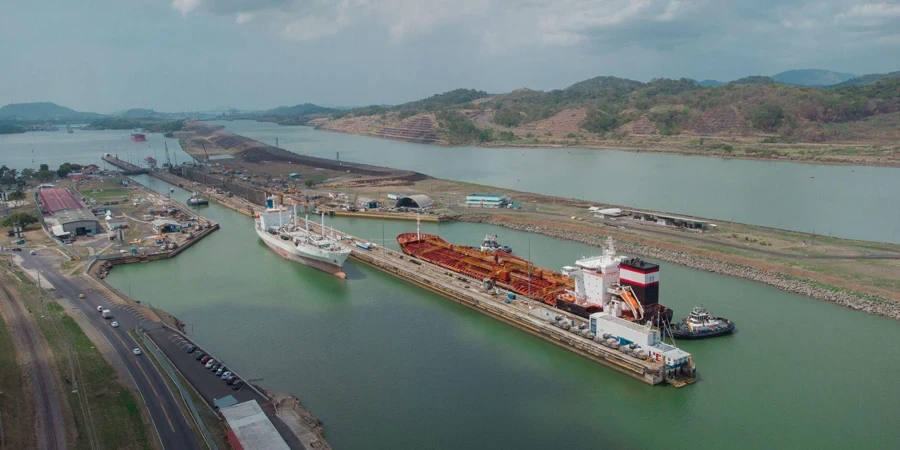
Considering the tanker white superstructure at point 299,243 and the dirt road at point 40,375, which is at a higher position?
the tanker white superstructure at point 299,243

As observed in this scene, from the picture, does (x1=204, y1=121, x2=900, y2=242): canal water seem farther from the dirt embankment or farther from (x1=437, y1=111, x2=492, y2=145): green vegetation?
(x1=437, y1=111, x2=492, y2=145): green vegetation

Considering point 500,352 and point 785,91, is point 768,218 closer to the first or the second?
point 500,352

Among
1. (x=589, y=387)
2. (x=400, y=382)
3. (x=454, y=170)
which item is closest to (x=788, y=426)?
(x=589, y=387)

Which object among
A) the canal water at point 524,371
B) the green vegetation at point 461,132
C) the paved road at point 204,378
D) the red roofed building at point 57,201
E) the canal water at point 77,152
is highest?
the green vegetation at point 461,132

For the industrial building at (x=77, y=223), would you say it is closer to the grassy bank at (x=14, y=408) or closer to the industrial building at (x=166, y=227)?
the industrial building at (x=166, y=227)

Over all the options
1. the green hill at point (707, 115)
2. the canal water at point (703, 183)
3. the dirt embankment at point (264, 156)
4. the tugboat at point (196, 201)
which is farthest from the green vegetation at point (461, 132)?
the tugboat at point (196, 201)

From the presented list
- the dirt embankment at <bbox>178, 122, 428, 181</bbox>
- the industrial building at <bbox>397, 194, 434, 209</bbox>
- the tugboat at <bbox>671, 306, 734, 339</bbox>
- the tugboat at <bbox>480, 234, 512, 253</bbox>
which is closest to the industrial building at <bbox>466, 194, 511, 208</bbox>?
the industrial building at <bbox>397, 194, 434, 209</bbox>

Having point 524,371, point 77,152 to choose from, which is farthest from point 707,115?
point 77,152
